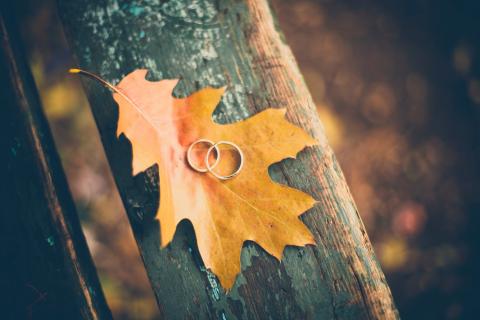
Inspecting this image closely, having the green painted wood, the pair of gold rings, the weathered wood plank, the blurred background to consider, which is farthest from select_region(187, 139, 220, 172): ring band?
the blurred background

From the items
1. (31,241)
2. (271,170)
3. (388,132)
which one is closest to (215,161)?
(271,170)

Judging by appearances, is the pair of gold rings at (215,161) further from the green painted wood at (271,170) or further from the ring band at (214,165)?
A: the green painted wood at (271,170)

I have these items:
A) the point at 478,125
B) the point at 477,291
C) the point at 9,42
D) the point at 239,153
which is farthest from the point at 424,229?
the point at 9,42

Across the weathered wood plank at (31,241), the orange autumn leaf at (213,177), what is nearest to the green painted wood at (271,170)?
the orange autumn leaf at (213,177)

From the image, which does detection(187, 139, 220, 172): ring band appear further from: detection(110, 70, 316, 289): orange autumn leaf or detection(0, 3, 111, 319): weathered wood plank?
detection(0, 3, 111, 319): weathered wood plank

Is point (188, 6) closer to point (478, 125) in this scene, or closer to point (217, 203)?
point (217, 203)
